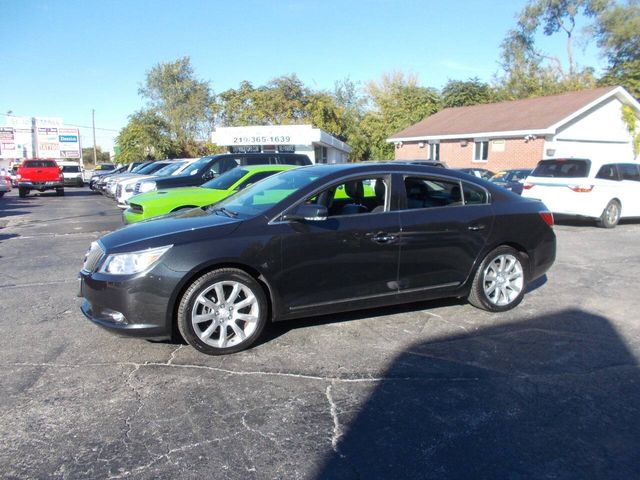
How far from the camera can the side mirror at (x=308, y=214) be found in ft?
14.9

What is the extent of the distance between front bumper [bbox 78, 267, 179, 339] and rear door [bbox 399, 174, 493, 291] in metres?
2.25

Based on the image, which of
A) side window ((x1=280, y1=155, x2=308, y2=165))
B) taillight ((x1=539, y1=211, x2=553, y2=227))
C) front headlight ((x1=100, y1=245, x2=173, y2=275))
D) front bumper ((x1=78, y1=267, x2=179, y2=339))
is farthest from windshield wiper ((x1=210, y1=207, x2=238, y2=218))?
side window ((x1=280, y1=155, x2=308, y2=165))

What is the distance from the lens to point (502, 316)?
5.58 m

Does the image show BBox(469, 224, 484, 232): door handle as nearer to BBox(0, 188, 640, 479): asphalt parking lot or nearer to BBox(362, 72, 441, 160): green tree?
BBox(0, 188, 640, 479): asphalt parking lot

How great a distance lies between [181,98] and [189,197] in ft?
177

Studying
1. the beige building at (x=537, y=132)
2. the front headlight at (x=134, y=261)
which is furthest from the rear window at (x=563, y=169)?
the beige building at (x=537, y=132)

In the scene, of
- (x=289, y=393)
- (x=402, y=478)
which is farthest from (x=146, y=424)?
(x=402, y=478)

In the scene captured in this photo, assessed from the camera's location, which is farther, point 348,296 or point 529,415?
point 348,296

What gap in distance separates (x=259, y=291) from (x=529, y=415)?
232cm

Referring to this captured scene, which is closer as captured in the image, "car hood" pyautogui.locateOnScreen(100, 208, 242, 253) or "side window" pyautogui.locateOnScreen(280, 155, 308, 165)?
"car hood" pyautogui.locateOnScreen(100, 208, 242, 253)

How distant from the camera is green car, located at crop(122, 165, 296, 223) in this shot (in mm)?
8523

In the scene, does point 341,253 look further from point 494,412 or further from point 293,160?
point 293,160

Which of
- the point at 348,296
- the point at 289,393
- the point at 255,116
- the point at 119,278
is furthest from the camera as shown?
the point at 255,116

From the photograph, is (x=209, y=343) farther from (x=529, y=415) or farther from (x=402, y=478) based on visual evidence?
(x=529, y=415)
